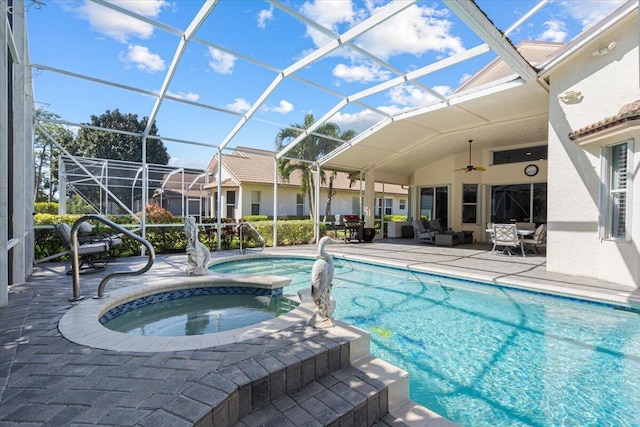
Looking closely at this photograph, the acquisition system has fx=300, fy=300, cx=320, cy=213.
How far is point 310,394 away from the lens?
2.46 m

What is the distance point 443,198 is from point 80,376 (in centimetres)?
1566

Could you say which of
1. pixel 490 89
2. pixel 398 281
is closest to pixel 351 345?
pixel 398 281

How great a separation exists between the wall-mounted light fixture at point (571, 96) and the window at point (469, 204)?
7.77 meters

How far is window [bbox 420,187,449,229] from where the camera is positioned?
15.4 meters

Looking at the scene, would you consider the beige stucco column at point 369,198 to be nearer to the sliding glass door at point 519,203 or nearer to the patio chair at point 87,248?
the sliding glass door at point 519,203

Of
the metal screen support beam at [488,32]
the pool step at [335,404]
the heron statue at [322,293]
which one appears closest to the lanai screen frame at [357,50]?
the metal screen support beam at [488,32]

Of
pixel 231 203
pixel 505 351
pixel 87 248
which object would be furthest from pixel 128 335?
pixel 231 203

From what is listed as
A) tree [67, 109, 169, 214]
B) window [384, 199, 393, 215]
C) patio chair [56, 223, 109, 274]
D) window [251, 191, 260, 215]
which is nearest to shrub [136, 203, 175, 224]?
patio chair [56, 223, 109, 274]

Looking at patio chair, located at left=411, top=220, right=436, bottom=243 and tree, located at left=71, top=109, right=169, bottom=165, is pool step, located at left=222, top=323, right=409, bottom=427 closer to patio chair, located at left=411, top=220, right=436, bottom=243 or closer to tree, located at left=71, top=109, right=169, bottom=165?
patio chair, located at left=411, top=220, right=436, bottom=243

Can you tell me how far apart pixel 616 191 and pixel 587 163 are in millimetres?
833

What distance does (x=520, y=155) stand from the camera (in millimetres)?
12953

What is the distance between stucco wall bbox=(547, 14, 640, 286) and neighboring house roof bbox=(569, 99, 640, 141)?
0.47 m

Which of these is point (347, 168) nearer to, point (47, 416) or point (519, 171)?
point (519, 171)

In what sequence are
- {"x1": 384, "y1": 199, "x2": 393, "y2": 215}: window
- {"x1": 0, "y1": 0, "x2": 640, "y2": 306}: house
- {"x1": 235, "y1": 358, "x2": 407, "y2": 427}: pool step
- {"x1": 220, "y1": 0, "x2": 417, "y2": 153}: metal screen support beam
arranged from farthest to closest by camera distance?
{"x1": 384, "y1": 199, "x2": 393, "y2": 215}: window
{"x1": 0, "y1": 0, "x2": 640, "y2": 306}: house
{"x1": 220, "y1": 0, "x2": 417, "y2": 153}: metal screen support beam
{"x1": 235, "y1": 358, "x2": 407, "y2": 427}: pool step
